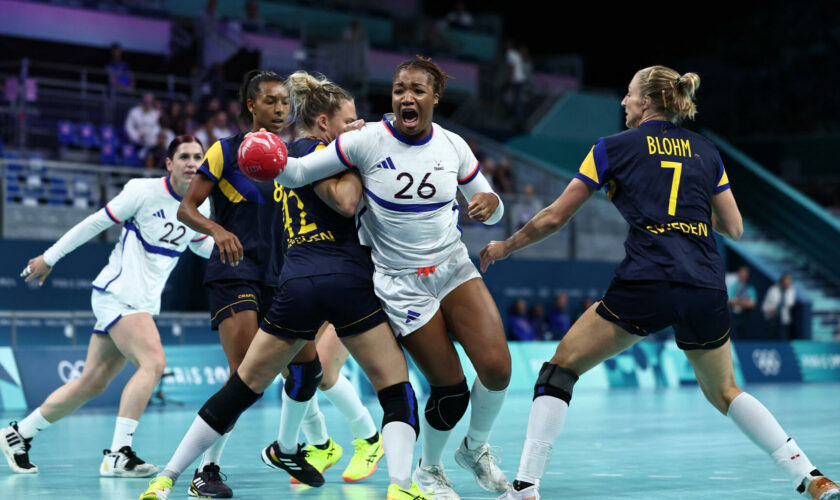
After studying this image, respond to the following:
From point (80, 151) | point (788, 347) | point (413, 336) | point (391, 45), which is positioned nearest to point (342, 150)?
point (413, 336)

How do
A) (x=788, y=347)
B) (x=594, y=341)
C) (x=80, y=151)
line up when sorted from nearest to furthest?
(x=594, y=341)
(x=80, y=151)
(x=788, y=347)

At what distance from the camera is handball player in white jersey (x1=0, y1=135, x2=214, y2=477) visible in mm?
7562

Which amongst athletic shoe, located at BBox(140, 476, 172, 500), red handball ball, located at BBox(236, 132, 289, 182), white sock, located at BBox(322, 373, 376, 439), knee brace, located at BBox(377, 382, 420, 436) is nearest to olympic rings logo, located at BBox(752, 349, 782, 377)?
white sock, located at BBox(322, 373, 376, 439)

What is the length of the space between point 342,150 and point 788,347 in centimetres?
1818

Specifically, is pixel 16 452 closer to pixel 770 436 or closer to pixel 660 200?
pixel 660 200

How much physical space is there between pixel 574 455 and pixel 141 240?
3760mm

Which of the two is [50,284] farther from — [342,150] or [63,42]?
[342,150]

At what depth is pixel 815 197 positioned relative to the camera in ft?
105

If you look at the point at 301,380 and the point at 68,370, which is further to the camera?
the point at 68,370

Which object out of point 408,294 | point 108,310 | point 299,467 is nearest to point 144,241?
point 108,310

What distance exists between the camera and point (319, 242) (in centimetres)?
582

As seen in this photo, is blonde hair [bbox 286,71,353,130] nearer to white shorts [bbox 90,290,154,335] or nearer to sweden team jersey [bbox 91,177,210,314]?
sweden team jersey [bbox 91,177,210,314]

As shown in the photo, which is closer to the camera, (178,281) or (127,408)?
(127,408)

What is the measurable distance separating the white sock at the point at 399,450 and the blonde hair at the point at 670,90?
2211mm
